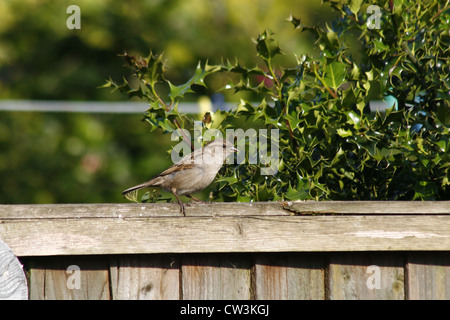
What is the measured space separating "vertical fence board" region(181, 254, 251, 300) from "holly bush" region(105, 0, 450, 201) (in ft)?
1.28

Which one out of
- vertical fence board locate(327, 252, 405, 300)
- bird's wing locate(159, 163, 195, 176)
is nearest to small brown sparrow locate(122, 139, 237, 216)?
bird's wing locate(159, 163, 195, 176)

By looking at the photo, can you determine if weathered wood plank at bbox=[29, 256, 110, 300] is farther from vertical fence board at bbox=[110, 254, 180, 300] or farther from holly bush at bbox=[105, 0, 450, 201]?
holly bush at bbox=[105, 0, 450, 201]

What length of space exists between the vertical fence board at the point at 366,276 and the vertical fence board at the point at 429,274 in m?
0.05

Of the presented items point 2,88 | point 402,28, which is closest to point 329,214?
point 402,28

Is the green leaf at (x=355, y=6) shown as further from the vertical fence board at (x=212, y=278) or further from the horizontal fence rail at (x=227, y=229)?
the vertical fence board at (x=212, y=278)

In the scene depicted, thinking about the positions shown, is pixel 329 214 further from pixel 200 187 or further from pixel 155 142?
pixel 155 142

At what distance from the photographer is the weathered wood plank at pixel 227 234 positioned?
2.78 meters

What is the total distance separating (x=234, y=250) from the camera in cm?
280

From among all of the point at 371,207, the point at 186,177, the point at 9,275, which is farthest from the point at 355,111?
the point at 9,275

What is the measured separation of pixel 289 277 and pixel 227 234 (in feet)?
1.09

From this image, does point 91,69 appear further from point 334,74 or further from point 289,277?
point 289,277

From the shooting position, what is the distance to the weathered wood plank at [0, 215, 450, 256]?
2775mm

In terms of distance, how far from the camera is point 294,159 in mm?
3066

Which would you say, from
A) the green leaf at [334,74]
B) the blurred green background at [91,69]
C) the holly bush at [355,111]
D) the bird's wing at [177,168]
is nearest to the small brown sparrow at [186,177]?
the bird's wing at [177,168]
